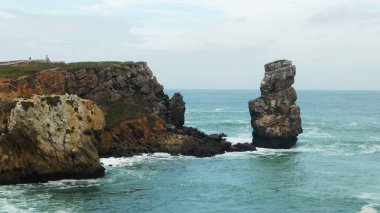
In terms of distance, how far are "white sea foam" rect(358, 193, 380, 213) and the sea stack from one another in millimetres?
35221

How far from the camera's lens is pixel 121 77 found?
9669 cm

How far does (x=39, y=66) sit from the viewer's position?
317 ft

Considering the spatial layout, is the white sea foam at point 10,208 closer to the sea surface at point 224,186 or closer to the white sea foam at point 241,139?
the sea surface at point 224,186

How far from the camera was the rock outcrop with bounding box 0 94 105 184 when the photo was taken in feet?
216

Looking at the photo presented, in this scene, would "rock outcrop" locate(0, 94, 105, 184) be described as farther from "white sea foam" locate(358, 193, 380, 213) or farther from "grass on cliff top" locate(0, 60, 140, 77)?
"white sea foam" locate(358, 193, 380, 213)

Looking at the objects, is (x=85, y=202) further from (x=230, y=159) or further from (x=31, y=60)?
(x=31, y=60)

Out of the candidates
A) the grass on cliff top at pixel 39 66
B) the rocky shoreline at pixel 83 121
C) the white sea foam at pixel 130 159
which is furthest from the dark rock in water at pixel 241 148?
the grass on cliff top at pixel 39 66

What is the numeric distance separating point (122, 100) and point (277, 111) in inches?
1172

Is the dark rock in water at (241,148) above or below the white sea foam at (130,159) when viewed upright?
above

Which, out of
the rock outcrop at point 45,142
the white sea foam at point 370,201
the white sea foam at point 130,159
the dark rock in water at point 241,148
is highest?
the rock outcrop at point 45,142

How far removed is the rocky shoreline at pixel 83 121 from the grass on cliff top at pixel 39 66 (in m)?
0.17

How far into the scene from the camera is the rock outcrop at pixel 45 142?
65938mm

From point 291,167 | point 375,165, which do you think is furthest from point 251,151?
point 375,165

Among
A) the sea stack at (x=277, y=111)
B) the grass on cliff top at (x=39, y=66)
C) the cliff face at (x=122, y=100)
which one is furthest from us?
the sea stack at (x=277, y=111)
